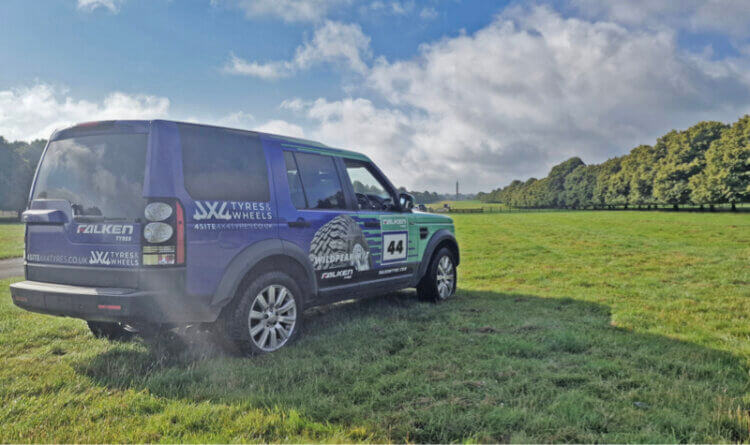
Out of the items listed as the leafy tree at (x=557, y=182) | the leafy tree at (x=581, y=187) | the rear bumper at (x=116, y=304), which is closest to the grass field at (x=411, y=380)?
the rear bumper at (x=116, y=304)

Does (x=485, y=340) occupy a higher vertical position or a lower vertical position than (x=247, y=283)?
lower

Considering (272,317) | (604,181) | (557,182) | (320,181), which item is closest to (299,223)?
(320,181)

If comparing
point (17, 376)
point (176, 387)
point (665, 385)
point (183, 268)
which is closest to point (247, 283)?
point (183, 268)

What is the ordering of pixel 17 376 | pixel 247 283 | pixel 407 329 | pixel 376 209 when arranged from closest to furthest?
pixel 17 376
pixel 247 283
pixel 407 329
pixel 376 209

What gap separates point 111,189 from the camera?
4055 mm

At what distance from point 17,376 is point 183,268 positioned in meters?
1.60

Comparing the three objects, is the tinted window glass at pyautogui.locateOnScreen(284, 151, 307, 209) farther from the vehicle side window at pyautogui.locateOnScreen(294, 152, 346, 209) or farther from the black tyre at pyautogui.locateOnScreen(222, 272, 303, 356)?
the black tyre at pyautogui.locateOnScreen(222, 272, 303, 356)

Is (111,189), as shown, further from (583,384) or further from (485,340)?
(583,384)

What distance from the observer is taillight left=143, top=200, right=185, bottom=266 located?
3.84 meters

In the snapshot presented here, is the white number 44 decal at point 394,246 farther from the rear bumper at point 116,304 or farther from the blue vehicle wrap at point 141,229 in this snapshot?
the rear bumper at point 116,304

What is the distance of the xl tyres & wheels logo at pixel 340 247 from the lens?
5.18 metres

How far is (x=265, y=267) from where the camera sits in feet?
15.3

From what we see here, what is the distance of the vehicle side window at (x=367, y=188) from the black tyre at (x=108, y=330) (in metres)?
3.00

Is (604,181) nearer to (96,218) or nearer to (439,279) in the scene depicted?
(439,279)
